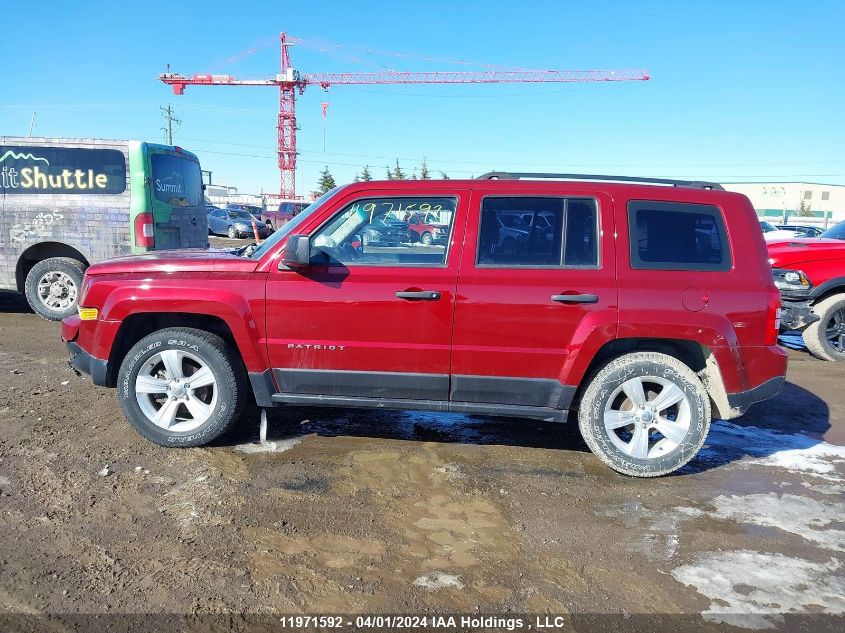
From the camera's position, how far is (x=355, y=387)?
13.0 ft

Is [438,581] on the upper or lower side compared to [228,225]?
lower

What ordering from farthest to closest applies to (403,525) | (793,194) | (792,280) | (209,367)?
(793,194) < (792,280) < (209,367) < (403,525)

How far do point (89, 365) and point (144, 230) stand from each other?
4125 millimetres

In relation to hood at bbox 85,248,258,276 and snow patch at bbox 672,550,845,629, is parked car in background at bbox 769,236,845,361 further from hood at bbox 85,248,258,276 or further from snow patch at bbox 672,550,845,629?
hood at bbox 85,248,258,276

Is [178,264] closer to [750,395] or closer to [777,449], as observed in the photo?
[750,395]

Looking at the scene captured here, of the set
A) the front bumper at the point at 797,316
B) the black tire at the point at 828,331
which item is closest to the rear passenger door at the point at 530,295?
the front bumper at the point at 797,316

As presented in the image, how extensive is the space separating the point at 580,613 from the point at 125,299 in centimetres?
324

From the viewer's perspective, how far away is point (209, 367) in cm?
402

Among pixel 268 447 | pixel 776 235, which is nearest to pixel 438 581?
pixel 268 447

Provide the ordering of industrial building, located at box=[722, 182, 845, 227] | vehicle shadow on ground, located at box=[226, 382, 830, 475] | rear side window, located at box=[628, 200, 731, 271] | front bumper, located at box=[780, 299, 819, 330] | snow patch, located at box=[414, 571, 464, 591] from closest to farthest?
snow patch, located at box=[414, 571, 464, 591]
rear side window, located at box=[628, 200, 731, 271]
vehicle shadow on ground, located at box=[226, 382, 830, 475]
front bumper, located at box=[780, 299, 819, 330]
industrial building, located at box=[722, 182, 845, 227]

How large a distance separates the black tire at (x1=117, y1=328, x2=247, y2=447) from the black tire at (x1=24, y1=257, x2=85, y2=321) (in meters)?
4.63

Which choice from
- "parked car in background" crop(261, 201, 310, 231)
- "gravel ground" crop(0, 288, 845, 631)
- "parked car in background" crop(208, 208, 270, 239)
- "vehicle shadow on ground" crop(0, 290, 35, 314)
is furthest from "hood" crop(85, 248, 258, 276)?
"parked car in background" crop(208, 208, 270, 239)

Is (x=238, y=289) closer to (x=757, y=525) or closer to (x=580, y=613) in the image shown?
(x=580, y=613)

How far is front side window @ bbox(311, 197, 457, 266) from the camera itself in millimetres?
3891
